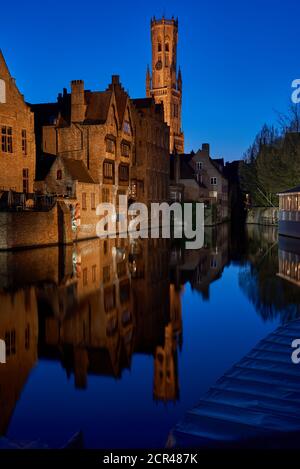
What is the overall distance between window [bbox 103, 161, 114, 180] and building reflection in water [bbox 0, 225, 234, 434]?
20560 millimetres

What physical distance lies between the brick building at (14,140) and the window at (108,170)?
26.3 ft

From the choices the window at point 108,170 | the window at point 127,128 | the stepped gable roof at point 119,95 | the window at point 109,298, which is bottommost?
the window at point 109,298

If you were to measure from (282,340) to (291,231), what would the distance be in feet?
129

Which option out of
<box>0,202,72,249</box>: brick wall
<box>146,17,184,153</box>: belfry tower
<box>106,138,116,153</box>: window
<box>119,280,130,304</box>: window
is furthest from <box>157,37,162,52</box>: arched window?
<box>119,280,130,304</box>: window

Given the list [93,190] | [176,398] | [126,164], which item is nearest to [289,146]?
[126,164]

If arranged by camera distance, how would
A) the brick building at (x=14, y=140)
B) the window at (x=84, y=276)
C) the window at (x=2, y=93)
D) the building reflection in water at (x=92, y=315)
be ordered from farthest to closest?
the brick building at (x=14, y=140)
the window at (x=2, y=93)
the window at (x=84, y=276)
the building reflection in water at (x=92, y=315)

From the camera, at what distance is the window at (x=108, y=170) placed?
4784cm

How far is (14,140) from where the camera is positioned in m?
40.1

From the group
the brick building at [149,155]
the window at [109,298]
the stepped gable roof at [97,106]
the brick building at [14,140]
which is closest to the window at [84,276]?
the window at [109,298]

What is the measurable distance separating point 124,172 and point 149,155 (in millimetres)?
8279

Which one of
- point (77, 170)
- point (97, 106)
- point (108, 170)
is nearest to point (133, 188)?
point (108, 170)

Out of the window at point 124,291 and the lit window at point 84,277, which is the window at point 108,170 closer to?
the lit window at point 84,277

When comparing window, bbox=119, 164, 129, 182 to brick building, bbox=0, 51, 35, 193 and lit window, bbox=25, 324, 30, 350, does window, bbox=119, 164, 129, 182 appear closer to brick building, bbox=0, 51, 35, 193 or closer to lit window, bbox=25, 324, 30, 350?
brick building, bbox=0, 51, 35, 193
